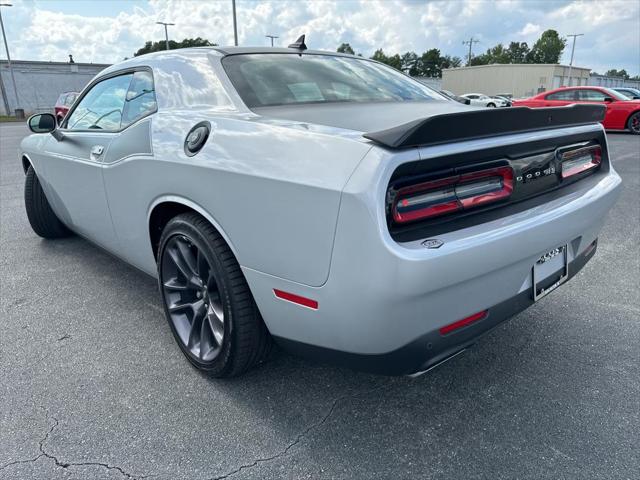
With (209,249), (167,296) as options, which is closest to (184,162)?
(209,249)

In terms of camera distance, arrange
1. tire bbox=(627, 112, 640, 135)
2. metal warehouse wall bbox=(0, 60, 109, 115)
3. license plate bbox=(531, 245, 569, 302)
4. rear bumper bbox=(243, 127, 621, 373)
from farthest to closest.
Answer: metal warehouse wall bbox=(0, 60, 109, 115) < tire bbox=(627, 112, 640, 135) < license plate bbox=(531, 245, 569, 302) < rear bumper bbox=(243, 127, 621, 373)

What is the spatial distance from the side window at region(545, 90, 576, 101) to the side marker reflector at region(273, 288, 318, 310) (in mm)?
14777

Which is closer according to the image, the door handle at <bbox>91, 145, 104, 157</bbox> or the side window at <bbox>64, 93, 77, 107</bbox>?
the door handle at <bbox>91, 145, 104, 157</bbox>

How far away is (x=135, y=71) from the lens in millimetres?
2846

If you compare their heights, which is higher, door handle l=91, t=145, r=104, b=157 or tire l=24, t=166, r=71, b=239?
door handle l=91, t=145, r=104, b=157

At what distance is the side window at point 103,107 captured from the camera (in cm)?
288

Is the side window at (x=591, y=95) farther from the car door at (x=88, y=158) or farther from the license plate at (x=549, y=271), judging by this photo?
the car door at (x=88, y=158)

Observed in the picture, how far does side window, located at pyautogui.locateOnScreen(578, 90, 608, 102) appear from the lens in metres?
13.7

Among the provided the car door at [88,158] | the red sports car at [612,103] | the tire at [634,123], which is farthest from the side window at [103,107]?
the tire at [634,123]

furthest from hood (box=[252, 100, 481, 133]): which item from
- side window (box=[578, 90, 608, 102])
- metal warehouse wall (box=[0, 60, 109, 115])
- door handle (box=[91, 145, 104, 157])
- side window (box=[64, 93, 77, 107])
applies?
metal warehouse wall (box=[0, 60, 109, 115])

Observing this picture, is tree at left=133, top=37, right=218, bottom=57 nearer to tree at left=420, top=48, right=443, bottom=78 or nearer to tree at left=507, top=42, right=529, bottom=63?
tree at left=420, top=48, right=443, bottom=78

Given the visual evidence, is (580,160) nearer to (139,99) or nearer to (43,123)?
(139,99)

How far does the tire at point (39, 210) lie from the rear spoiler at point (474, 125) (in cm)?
352

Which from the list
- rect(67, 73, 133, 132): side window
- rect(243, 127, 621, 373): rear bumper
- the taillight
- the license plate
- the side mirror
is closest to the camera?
rect(243, 127, 621, 373): rear bumper
